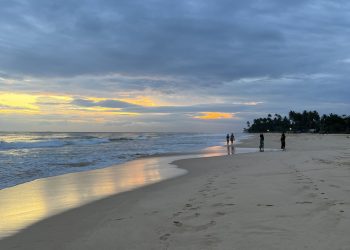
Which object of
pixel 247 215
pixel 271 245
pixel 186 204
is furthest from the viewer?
pixel 186 204

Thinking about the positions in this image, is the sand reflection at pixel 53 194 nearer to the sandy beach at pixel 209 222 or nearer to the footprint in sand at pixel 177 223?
the sandy beach at pixel 209 222

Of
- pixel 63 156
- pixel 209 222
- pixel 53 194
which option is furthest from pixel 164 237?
pixel 63 156

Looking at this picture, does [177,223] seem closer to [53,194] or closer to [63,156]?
[53,194]

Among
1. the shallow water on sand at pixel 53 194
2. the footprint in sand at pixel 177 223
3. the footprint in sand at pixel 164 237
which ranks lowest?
the shallow water on sand at pixel 53 194

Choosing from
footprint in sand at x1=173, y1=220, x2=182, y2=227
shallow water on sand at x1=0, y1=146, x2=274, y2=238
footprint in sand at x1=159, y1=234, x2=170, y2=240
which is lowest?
shallow water on sand at x1=0, y1=146, x2=274, y2=238

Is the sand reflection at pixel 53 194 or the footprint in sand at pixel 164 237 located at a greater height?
the footprint in sand at pixel 164 237

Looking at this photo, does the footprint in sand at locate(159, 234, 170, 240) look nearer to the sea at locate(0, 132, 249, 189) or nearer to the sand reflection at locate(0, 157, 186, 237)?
the sand reflection at locate(0, 157, 186, 237)

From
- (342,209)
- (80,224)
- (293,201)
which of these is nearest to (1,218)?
(80,224)

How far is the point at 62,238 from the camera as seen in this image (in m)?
5.71

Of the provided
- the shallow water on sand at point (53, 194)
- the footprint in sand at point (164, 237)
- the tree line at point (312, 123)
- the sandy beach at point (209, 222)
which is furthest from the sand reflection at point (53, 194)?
the tree line at point (312, 123)

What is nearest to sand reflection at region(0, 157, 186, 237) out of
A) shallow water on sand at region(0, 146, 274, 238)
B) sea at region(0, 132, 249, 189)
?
shallow water on sand at region(0, 146, 274, 238)

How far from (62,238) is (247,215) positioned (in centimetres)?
304

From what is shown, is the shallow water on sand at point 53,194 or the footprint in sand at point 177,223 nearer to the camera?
the footprint in sand at point 177,223

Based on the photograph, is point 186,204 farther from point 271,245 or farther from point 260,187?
point 271,245
